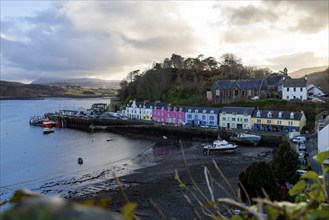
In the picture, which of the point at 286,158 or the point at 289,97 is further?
the point at 289,97

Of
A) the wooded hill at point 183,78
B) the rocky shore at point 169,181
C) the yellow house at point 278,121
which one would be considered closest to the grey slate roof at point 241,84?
the wooded hill at point 183,78

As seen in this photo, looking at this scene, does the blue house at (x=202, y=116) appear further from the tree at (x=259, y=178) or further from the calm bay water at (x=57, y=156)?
→ the tree at (x=259, y=178)

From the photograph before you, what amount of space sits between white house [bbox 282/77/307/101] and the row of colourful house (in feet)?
23.4

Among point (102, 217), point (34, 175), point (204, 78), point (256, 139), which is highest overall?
point (204, 78)

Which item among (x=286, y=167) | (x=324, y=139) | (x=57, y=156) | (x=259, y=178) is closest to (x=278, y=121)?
(x=324, y=139)

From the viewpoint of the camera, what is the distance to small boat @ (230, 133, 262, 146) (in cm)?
3412

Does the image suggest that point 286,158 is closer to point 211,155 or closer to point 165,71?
point 211,155

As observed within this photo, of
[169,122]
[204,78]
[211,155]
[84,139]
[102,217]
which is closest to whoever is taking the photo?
[102,217]

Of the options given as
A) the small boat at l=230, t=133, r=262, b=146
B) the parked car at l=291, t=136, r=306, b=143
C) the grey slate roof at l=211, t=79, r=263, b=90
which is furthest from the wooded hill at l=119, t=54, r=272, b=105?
the parked car at l=291, t=136, r=306, b=143

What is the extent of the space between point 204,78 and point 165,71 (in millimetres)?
8364

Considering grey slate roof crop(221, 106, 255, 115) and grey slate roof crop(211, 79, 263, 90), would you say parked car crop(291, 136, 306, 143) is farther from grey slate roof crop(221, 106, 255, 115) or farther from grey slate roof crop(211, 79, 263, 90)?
grey slate roof crop(211, 79, 263, 90)

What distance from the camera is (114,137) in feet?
145

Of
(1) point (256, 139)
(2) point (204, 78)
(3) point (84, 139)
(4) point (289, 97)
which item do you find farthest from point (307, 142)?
(2) point (204, 78)

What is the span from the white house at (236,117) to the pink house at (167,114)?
22.3 ft
